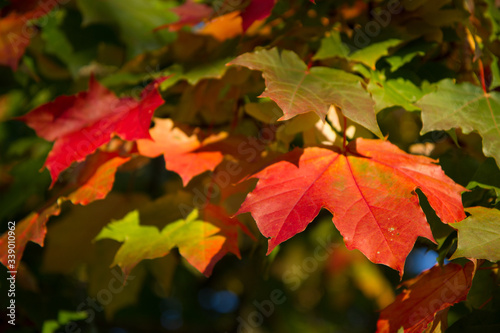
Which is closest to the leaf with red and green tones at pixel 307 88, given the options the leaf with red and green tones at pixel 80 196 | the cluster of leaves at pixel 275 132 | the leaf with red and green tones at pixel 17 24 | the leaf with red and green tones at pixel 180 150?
the cluster of leaves at pixel 275 132

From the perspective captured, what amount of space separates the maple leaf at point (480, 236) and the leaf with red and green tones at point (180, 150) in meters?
0.45

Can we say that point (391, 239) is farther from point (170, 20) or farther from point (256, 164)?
point (170, 20)

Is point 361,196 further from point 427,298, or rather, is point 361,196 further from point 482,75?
point 482,75

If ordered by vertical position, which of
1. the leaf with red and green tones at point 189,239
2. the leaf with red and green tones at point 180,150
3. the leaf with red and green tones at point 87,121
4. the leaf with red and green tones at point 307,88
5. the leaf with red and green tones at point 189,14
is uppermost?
the leaf with red and green tones at point 307,88

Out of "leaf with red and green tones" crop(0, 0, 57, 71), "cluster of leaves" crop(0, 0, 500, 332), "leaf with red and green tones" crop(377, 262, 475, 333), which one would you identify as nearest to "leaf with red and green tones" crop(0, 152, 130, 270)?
"cluster of leaves" crop(0, 0, 500, 332)

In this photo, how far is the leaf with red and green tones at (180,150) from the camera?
2.90 ft

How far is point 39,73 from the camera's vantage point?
1.35 m

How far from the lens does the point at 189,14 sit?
3.87 feet

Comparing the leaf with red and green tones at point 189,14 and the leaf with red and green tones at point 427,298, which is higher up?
the leaf with red and green tones at point 189,14

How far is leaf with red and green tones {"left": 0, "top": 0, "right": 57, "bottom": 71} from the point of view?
1196 mm

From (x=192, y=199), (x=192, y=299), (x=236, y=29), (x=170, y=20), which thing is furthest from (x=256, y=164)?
(x=192, y=299)

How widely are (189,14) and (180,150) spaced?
1.41ft

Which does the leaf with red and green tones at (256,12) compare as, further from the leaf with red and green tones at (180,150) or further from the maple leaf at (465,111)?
the maple leaf at (465,111)

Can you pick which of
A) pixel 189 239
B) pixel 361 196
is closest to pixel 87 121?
pixel 189 239
